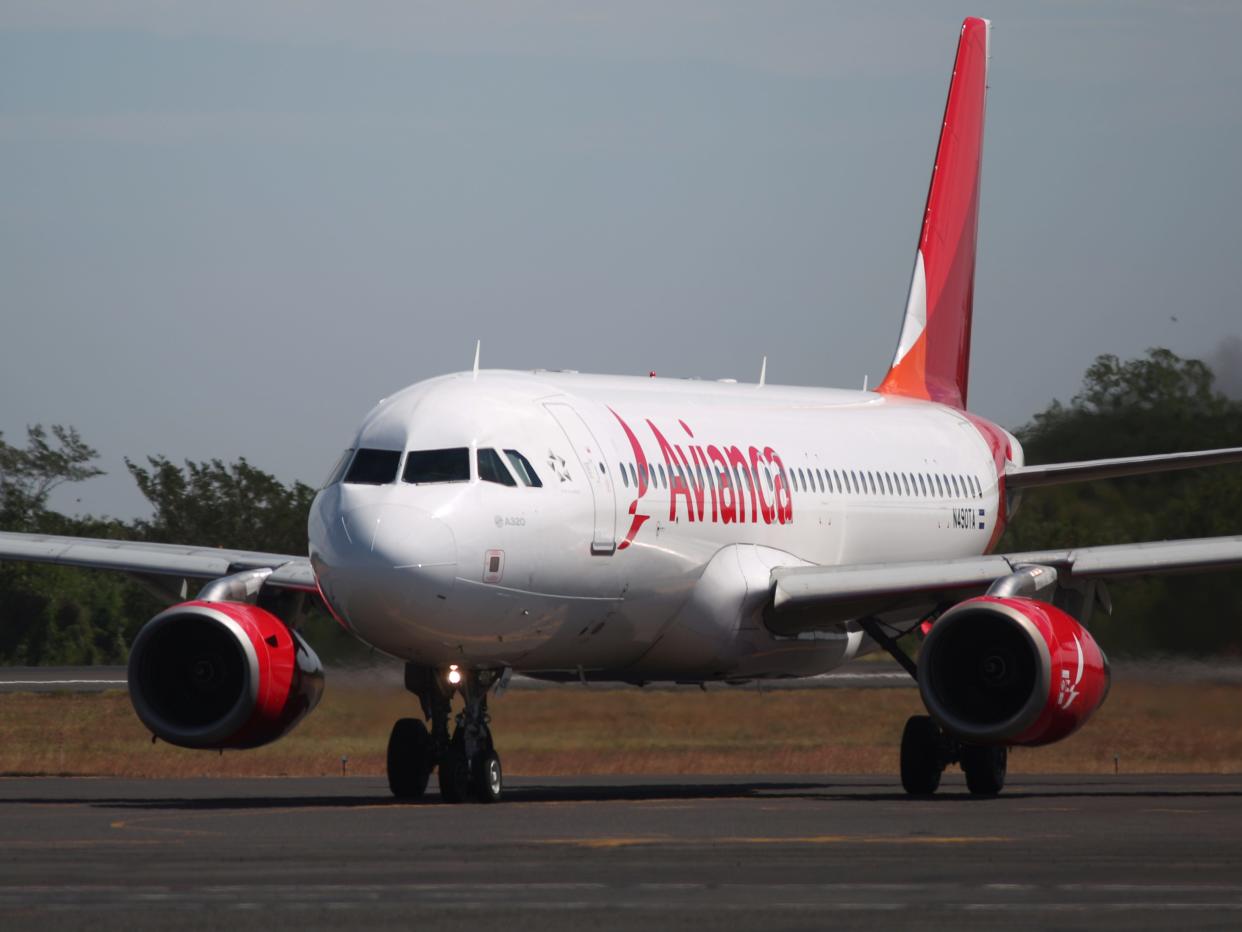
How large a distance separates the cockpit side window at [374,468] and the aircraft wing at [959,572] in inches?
201

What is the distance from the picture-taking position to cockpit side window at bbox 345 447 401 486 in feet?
68.0

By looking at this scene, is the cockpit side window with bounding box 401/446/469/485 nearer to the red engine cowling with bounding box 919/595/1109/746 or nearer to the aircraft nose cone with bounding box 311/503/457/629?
the aircraft nose cone with bounding box 311/503/457/629

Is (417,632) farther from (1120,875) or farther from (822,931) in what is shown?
(822,931)

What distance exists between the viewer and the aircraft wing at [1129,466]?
27.3m

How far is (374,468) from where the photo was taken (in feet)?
68.4

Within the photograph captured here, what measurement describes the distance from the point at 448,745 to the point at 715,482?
4.54m

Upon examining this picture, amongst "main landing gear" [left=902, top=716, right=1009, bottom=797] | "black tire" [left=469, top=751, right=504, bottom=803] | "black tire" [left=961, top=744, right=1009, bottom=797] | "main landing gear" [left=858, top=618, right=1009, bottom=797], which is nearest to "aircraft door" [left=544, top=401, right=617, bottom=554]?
"black tire" [left=469, top=751, right=504, bottom=803]

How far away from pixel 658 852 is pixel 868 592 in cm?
889

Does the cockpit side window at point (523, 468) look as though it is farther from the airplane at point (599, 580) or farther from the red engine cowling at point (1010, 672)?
the red engine cowling at point (1010, 672)

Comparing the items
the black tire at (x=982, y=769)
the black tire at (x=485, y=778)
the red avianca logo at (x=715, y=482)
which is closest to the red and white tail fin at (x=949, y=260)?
the red avianca logo at (x=715, y=482)

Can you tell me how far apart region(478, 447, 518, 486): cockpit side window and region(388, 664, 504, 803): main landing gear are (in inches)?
70.1

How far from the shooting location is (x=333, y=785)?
2667cm

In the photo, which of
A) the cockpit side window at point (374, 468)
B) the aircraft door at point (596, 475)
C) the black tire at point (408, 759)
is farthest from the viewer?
the black tire at point (408, 759)

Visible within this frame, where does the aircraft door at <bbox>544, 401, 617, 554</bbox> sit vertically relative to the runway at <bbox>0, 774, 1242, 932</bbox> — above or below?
above
